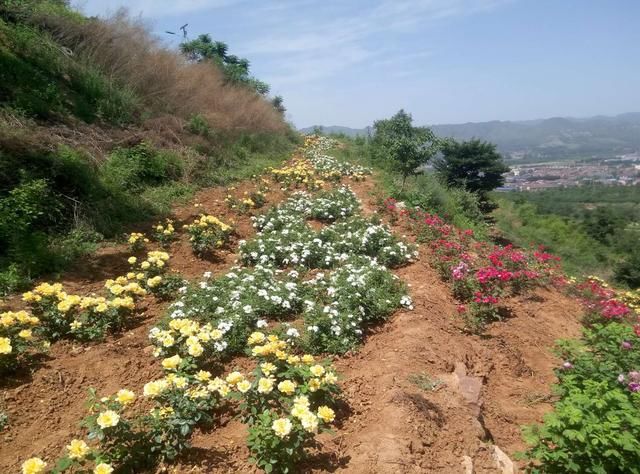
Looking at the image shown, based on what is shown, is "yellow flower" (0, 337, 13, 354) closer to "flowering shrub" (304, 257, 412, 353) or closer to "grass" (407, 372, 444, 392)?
"flowering shrub" (304, 257, 412, 353)

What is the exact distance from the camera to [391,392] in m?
3.82

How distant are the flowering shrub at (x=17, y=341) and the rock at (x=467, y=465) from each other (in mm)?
3783

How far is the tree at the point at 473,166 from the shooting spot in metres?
21.1

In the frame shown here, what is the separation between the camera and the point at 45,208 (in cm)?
626

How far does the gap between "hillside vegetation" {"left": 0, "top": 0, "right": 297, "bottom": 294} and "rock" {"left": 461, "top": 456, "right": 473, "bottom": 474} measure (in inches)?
201

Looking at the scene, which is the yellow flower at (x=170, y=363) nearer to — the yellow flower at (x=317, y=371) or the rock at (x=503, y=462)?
the yellow flower at (x=317, y=371)

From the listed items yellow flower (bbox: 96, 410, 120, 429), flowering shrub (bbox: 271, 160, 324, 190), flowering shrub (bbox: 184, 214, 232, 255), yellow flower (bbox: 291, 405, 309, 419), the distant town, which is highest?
flowering shrub (bbox: 271, 160, 324, 190)

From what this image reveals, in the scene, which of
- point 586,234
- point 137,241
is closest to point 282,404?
point 137,241

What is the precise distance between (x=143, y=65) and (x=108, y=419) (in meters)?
12.1

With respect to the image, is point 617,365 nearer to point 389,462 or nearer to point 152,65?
point 389,462

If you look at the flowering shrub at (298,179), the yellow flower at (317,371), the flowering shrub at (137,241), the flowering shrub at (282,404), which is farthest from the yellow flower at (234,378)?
the flowering shrub at (298,179)

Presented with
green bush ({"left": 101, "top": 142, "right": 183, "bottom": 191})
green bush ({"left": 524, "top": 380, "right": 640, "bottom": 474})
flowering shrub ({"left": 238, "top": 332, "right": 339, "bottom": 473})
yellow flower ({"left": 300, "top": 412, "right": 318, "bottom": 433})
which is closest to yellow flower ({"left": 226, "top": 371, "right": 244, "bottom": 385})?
flowering shrub ({"left": 238, "top": 332, "right": 339, "bottom": 473})

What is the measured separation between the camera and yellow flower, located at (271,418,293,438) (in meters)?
2.78

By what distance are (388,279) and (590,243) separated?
29.7m
